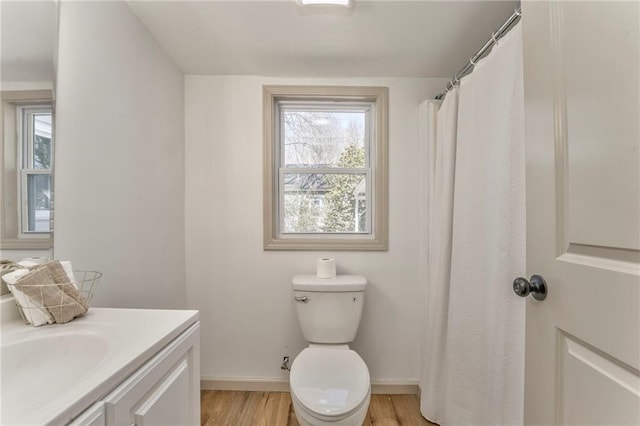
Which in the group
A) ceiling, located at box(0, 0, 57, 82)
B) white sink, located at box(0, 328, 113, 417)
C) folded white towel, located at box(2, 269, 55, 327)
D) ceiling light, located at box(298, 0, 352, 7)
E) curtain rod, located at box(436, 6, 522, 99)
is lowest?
white sink, located at box(0, 328, 113, 417)

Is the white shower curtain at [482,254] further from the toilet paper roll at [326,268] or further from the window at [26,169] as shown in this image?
the window at [26,169]

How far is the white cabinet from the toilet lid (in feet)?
1.47

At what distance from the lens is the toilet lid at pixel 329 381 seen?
1109 mm

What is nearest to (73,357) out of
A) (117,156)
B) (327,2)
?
(117,156)

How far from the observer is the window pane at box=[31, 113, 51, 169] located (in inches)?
32.4

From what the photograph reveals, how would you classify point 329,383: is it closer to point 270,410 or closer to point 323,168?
point 270,410

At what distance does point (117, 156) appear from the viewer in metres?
1.17

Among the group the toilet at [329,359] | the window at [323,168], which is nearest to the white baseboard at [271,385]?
the toilet at [329,359]

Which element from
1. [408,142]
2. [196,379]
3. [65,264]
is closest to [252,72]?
[408,142]

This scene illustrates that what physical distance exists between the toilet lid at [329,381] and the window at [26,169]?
1048mm

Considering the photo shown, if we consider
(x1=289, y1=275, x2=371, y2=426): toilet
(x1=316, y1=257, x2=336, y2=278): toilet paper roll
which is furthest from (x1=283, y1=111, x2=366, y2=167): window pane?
(x1=289, y1=275, x2=371, y2=426): toilet

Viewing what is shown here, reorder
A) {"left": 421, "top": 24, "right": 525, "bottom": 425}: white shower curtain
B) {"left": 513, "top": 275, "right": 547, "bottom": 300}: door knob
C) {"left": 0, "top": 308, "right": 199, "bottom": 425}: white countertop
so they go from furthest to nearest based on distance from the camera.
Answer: {"left": 421, "top": 24, "right": 525, "bottom": 425}: white shower curtain
{"left": 513, "top": 275, "right": 547, "bottom": 300}: door knob
{"left": 0, "top": 308, "right": 199, "bottom": 425}: white countertop

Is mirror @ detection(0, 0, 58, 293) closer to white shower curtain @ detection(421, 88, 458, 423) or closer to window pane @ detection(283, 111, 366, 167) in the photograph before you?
Result: window pane @ detection(283, 111, 366, 167)

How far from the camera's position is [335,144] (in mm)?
1902
